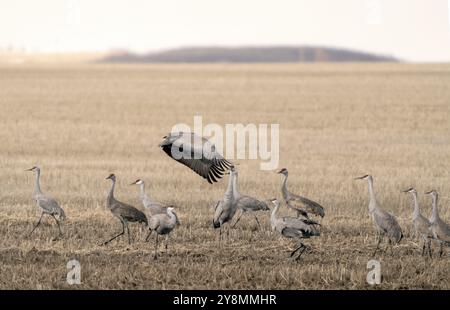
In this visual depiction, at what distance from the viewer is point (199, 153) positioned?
13.0m

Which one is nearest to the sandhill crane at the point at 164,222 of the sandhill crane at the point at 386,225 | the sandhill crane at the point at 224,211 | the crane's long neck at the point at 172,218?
the crane's long neck at the point at 172,218

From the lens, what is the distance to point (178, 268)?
32.8 ft

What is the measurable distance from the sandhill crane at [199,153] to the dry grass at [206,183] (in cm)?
85

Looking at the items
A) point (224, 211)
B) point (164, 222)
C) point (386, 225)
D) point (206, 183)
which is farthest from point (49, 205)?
point (206, 183)

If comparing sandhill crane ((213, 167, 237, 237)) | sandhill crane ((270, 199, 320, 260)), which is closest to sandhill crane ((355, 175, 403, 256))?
sandhill crane ((270, 199, 320, 260))

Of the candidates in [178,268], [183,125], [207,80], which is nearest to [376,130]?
[183,125]

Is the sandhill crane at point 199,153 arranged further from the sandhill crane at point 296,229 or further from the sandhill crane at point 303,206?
the sandhill crane at point 296,229

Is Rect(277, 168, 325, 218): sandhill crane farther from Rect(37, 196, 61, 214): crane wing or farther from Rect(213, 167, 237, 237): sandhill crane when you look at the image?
Rect(37, 196, 61, 214): crane wing

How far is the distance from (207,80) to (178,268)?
47327mm

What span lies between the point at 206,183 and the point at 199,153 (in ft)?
20.0

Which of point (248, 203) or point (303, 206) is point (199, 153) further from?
point (303, 206)
